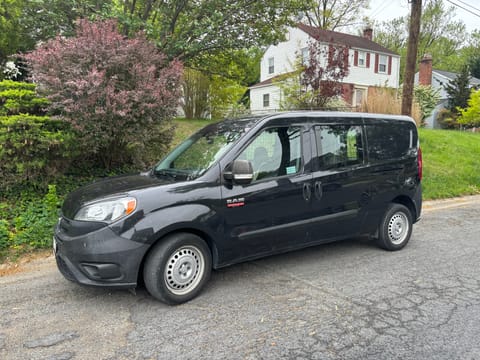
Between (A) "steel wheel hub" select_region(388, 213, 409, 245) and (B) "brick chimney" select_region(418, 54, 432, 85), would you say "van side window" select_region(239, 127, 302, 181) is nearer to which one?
(A) "steel wheel hub" select_region(388, 213, 409, 245)

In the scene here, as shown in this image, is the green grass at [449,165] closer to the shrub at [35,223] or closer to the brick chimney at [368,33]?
the shrub at [35,223]

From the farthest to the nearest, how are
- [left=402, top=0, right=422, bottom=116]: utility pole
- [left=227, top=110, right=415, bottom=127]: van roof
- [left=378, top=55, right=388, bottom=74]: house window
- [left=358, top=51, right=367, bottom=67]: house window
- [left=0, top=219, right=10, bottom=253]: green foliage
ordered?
1. [left=378, top=55, right=388, bottom=74]: house window
2. [left=358, top=51, right=367, bottom=67]: house window
3. [left=402, top=0, right=422, bottom=116]: utility pole
4. [left=0, top=219, right=10, bottom=253]: green foliage
5. [left=227, top=110, right=415, bottom=127]: van roof

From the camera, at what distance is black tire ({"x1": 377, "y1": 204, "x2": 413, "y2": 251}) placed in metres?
5.05

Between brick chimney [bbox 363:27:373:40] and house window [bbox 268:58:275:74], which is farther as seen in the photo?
brick chimney [bbox 363:27:373:40]

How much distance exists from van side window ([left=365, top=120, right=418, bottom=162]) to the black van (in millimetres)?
15

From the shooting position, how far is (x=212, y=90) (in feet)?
56.9

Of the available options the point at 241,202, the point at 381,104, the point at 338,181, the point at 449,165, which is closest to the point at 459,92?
the point at 381,104

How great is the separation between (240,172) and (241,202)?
0.34 m

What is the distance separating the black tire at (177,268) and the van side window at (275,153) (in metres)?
0.98

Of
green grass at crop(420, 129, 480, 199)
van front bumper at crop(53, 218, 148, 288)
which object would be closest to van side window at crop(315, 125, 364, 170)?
van front bumper at crop(53, 218, 148, 288)

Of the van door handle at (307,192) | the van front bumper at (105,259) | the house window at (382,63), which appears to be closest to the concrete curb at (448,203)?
the van door handle at (307,192)

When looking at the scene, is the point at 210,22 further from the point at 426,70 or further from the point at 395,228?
the point at 426,70

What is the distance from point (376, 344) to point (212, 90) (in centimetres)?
1566

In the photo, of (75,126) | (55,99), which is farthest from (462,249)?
(55,99)
